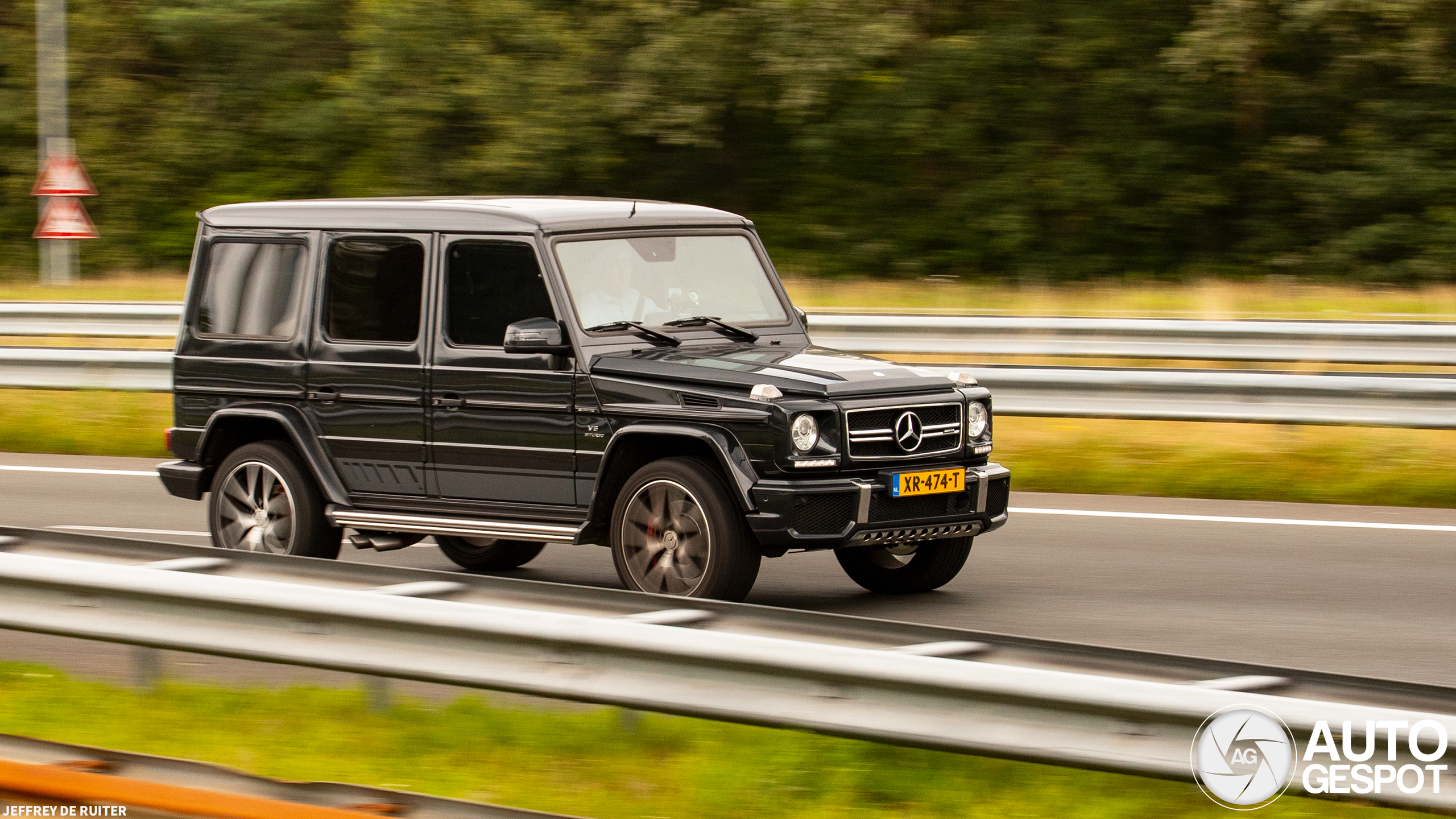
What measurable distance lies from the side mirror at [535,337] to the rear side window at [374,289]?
73 cm

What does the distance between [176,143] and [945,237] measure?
54.6 feet

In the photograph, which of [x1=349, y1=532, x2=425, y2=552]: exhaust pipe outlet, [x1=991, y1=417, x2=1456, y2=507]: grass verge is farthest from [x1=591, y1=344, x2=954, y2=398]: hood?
[x1=991, y1=417, x2=1456, y2=507]: grass verge

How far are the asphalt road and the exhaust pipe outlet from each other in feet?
1.98

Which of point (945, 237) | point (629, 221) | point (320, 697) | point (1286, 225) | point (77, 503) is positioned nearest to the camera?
point (320, 697)

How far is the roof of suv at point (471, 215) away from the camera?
343 inches

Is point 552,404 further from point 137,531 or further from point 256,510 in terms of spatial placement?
point 137,531

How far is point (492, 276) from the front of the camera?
8.71m

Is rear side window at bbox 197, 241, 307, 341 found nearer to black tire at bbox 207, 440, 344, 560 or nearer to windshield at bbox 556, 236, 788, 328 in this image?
black tire at bbox 207, 440, 344, 560

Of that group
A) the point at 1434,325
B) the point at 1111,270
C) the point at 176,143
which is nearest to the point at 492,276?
the point at 1434,325

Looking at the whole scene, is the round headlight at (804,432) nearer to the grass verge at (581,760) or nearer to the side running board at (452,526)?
the side running board at (452,526)

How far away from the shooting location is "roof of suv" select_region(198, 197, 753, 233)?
28.6 ft

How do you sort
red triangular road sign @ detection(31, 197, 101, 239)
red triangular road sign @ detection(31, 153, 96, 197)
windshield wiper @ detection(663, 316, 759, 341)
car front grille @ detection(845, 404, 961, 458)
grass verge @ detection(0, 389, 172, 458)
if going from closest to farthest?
1. car front grille @ detection(845, 404, 961, 458)
2. windshield wiper @ detection(663, 316, 759, 341)
3. grass verge @ detection(0, 389, 172, 458)
4. red triangular road sign @ detection(31, 153, 96, 197)
5. red triangular road sign @ detection(31, 197, 101, 239)

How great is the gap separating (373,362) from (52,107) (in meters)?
27.0

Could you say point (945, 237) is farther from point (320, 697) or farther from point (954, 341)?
point (320, 697)
